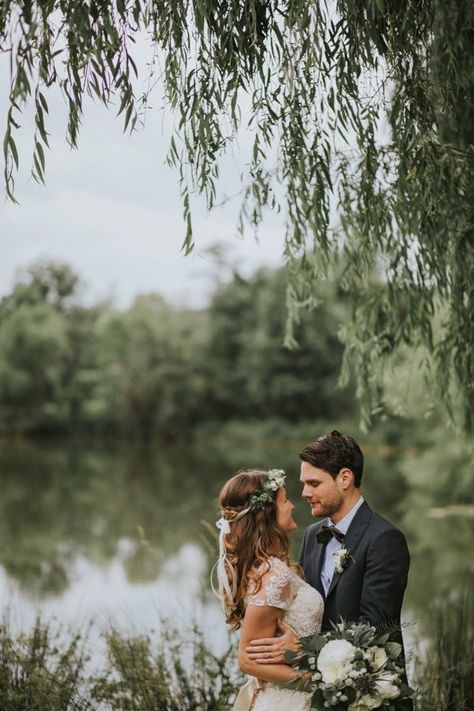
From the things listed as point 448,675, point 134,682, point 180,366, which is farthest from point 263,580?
point 180,366

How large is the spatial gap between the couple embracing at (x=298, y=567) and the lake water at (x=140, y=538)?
2002mm

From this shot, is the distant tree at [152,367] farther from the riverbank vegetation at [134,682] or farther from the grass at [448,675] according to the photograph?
Result: the riverbank vegetation at [134,682]

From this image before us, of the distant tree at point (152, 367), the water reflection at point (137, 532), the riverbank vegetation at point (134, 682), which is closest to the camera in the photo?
the riverbank vegetation at point (134, 682)

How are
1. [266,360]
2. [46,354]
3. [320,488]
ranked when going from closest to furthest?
[320,488], [46,354], [266,360]

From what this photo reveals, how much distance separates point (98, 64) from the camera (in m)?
3.27

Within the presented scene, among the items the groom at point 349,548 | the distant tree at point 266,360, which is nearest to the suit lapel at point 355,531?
the groom at point 349,548

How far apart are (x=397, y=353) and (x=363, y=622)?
3283 mm

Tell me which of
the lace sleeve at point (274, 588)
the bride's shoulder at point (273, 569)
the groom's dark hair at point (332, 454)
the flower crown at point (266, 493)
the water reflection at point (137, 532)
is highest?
the groom's dark hair at point (332, 454)

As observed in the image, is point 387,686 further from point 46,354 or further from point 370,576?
point 46,354

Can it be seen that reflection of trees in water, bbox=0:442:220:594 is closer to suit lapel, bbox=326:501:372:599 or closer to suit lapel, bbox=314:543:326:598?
suit lapel, bbox=314:543:326:598

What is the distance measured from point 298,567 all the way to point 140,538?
879cm

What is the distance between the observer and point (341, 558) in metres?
2.89

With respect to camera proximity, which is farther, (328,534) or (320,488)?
(328,534)

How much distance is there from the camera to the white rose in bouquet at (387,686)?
264 centimetres
